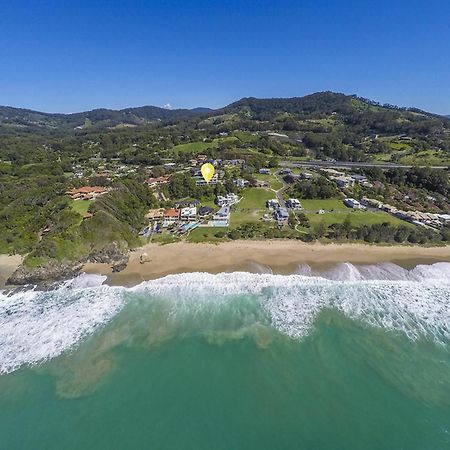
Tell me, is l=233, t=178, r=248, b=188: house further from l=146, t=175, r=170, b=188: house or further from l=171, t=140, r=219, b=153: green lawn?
l=171, t=140, r=219, b=153: green lawn

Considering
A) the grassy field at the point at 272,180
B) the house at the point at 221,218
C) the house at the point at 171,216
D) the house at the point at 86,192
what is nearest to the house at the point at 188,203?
the house at the point at 171,216

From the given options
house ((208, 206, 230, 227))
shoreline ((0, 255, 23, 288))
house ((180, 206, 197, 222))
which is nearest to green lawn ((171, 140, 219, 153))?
house ((180, 206, 197, 222))

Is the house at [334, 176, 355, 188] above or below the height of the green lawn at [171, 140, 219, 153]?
below

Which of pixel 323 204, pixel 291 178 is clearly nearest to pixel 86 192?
pixel 291 178

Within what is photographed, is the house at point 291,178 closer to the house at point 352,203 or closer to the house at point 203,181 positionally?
the house at point 352,203

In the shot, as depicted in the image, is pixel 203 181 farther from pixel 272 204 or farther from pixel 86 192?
pixel 86 192

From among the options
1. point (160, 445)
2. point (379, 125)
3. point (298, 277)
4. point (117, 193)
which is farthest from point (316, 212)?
point (379, 125)
